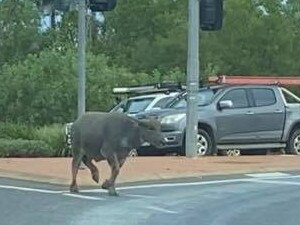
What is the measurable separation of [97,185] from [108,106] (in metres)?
18.1

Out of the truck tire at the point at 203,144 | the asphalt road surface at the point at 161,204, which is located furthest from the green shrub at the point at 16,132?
the asphalt road surface at the point at 161,204

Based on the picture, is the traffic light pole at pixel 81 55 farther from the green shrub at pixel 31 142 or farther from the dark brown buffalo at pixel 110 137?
the green shrub at pixel 31 142

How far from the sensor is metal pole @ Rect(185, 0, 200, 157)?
20875 millimetres

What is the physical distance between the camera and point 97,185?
624 inches

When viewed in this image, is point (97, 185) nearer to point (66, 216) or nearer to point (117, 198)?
point (117, 198)

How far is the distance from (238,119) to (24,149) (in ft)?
16.7

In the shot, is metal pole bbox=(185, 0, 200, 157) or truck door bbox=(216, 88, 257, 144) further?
truck door bbox=(216, 88, 257, 144)

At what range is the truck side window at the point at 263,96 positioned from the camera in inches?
908

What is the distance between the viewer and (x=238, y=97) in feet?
74.9

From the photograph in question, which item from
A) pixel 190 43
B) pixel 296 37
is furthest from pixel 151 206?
pixel 296 37

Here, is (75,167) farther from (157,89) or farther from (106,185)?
(157,89)

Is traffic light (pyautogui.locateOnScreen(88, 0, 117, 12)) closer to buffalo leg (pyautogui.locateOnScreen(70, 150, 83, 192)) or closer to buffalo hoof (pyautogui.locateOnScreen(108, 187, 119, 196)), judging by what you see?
buffalo leg (pyautogui.locateOnScreen(70, 150, 83, 192))

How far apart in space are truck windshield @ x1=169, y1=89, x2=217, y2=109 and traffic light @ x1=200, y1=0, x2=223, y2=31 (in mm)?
2317

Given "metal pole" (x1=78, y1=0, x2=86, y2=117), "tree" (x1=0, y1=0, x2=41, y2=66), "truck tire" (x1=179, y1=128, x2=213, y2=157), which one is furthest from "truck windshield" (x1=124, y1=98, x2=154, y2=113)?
"tree" (x1=0, y1=0, x2=41, y2=66)
